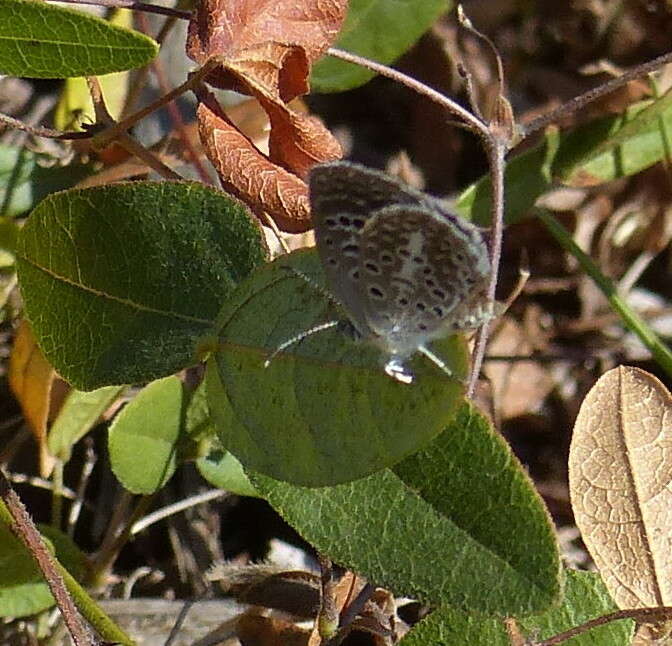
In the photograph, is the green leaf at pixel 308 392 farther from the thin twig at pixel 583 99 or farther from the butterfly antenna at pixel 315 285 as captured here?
the thin twig at pixel 583 99

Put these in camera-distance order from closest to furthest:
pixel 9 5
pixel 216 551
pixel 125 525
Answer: pixel 9 5, pixel 125 525, pixel 216 551

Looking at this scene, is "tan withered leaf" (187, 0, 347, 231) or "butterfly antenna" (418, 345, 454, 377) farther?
"tan withered leaf" (187, 0, 347, 231)

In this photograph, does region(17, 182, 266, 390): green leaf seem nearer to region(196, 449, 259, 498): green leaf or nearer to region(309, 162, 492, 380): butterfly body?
region(309, 162, 492, 380): butterfly body

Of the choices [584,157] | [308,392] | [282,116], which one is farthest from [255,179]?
[584,157]

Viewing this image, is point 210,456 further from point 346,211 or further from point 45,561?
point 346,211

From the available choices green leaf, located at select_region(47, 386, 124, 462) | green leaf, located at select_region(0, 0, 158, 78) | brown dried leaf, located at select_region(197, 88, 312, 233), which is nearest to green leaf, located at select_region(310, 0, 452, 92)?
brown dried leaf, located at select_region(197, 88, 312, 233)

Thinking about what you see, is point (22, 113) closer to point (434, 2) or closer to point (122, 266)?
point (434, 2)

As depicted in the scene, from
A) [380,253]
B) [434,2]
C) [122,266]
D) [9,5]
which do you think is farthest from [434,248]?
[434,2]
